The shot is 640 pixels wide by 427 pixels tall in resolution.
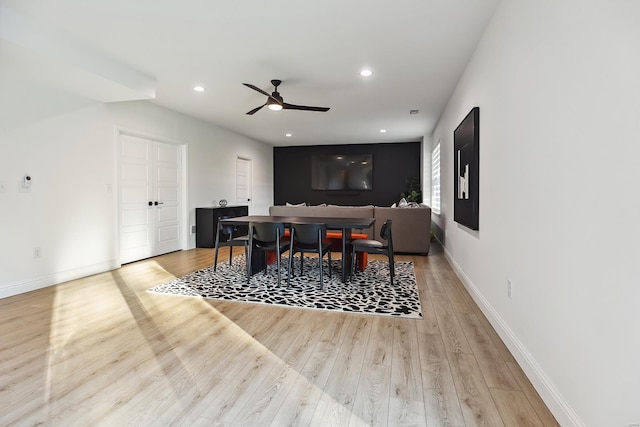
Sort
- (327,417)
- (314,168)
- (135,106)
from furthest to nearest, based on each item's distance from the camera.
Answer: (314,168)
(135,106)
(327,417)

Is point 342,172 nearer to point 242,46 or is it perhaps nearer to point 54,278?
point 242,46

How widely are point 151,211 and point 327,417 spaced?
486 cm

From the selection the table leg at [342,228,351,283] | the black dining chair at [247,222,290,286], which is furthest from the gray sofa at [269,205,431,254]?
the black dining chair at [247,222,290,286]

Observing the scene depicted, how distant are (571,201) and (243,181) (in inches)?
295

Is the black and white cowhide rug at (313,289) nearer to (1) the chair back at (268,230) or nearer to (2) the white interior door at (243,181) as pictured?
(1) the chair back at (268,230)

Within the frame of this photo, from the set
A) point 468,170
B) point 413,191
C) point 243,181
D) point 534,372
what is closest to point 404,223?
point 468,170

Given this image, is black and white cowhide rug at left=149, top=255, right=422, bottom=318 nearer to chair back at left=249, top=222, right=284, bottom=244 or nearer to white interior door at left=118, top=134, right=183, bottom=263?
chair back at left=249, top=222, right=284, bottom=244

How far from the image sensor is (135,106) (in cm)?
Result: 487

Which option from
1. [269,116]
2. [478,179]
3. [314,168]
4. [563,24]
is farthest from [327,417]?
[314,168]

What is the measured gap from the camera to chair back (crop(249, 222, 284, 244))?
12.1 ft

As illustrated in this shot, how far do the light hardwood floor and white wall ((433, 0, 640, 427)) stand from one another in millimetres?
308

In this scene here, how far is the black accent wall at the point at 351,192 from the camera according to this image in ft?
29.8

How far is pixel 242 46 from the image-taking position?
3.24 meters

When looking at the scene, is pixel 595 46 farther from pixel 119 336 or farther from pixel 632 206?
pixel 119 336
